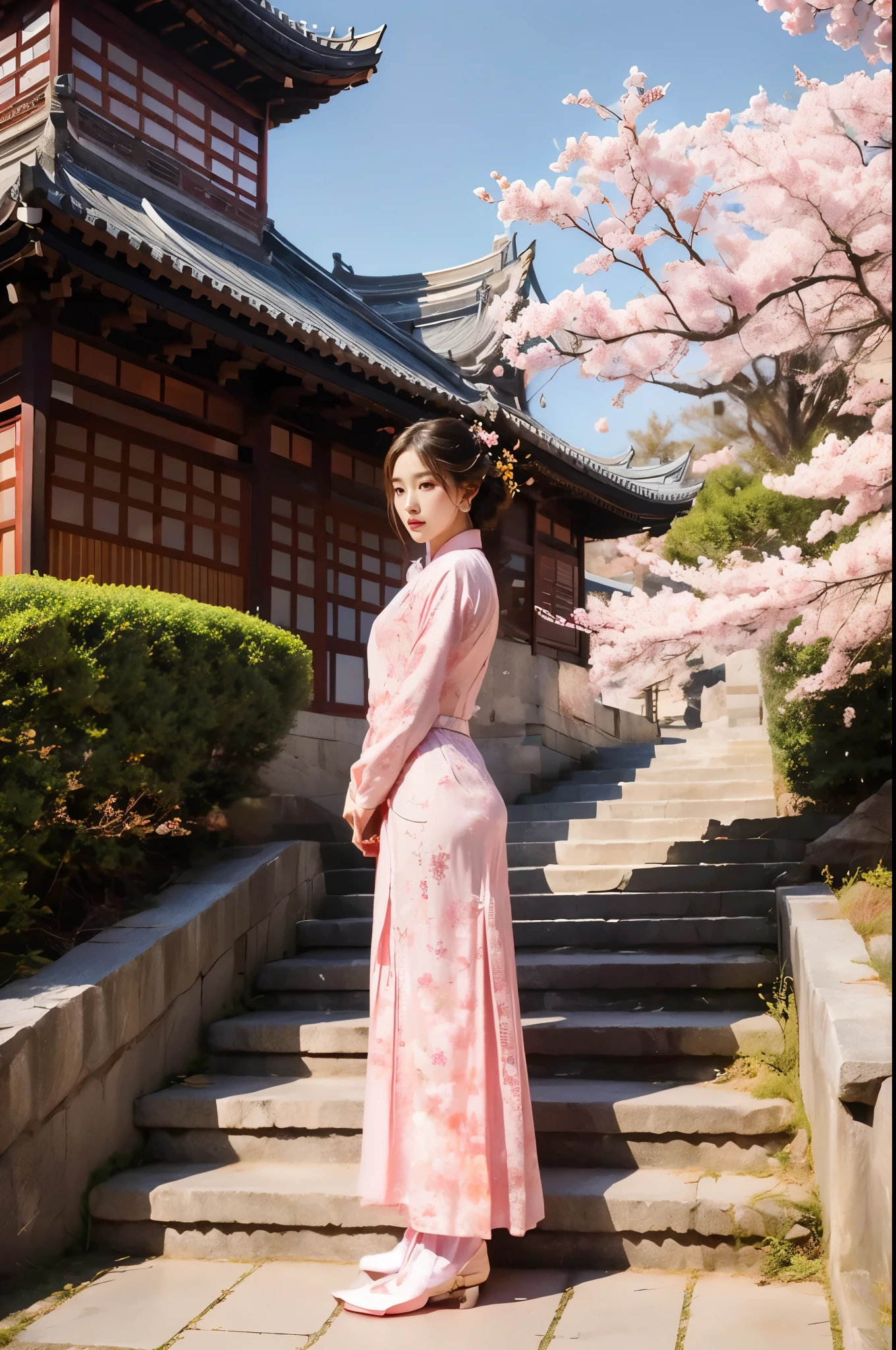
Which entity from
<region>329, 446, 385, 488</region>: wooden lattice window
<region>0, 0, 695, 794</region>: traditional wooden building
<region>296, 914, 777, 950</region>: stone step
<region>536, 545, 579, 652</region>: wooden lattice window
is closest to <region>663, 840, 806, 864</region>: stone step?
<region>296, 914, 777, 950</region>: stone step

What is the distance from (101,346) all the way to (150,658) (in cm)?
386

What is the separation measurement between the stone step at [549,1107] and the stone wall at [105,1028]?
20 cm

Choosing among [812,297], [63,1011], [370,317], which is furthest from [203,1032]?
[370,317]

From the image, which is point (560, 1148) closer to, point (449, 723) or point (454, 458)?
point (449, 723)

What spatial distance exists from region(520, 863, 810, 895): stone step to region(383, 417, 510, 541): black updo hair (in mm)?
2920

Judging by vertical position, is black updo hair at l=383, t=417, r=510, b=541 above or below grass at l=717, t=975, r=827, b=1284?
above

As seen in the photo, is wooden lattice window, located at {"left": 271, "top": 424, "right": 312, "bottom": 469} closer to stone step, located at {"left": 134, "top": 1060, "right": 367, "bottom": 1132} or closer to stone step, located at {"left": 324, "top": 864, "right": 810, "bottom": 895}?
stone step, located at {"left": 324, "top": 864, "right": 810, "bottom": 895}

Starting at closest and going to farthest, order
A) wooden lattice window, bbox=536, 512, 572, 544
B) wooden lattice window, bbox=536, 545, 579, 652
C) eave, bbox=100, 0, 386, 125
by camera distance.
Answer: eave, bbox=100, 0, 386, 125
wooden lattice window, bbox=536, 545, 579, 652
wooden lattice window, bbox=536, 512, 572, 544

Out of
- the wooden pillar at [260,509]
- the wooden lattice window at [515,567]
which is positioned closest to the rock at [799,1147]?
the wooden pillar at [260,509]

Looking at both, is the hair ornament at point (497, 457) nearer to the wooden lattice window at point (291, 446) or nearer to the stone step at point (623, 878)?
the wooden lattice window at point (291, 446)

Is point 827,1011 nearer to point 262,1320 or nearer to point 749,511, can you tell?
point 262,1320

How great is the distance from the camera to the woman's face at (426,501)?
143 inches

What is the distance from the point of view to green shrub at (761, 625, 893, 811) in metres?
6.55

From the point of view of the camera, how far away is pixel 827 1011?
2938mm
